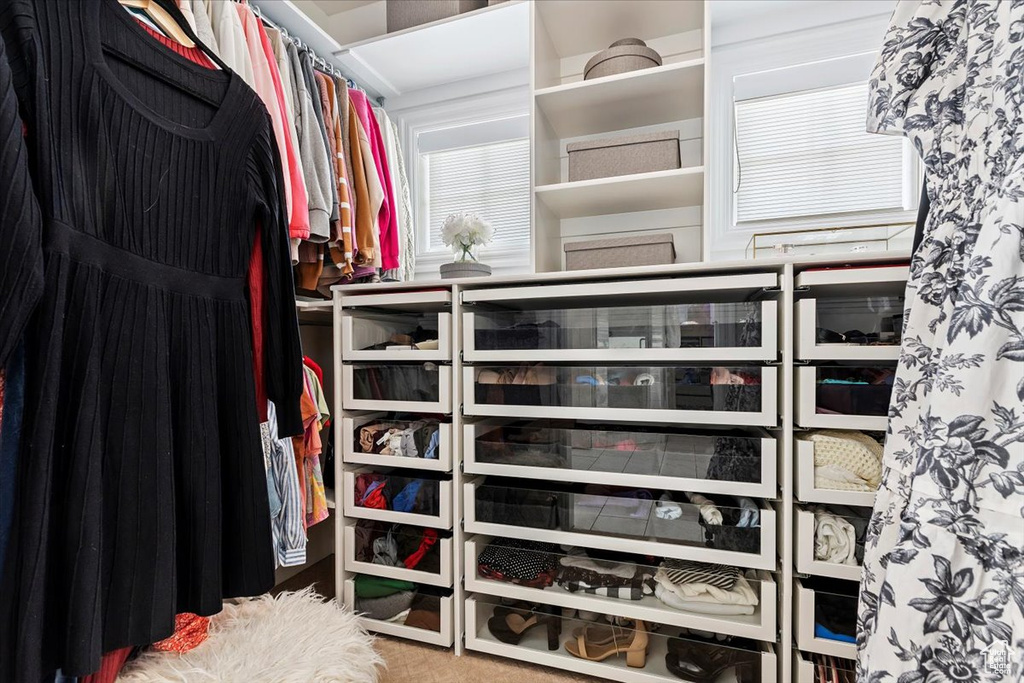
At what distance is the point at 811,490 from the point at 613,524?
48cm

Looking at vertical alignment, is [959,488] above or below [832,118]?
below

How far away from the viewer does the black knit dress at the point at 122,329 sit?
22.4 inches

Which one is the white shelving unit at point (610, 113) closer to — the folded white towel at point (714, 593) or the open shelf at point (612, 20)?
the open shelf at point (612, 20)

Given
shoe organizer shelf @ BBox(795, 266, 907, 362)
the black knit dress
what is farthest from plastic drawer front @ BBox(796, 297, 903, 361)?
the black knit dress

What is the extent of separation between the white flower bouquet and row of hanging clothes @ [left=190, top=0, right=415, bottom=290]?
0.23 metres

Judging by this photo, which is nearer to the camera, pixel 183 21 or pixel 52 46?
pixel 52 46

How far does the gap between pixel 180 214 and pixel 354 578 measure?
1.20m

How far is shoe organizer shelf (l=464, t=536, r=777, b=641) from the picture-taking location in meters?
1.09

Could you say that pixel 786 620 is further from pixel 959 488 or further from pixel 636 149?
pixel 636 149

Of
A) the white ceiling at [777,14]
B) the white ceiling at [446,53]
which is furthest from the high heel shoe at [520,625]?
the white ceiling at [777,14]

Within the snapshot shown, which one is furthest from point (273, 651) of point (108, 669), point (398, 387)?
point (398, 387)

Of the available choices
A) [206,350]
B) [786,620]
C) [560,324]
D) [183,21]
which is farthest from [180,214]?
[786,620]

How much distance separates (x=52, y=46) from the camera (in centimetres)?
60

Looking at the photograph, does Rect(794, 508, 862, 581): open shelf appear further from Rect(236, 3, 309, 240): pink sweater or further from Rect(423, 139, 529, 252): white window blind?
Rect(236, 3, 309, 240): pink sweater
